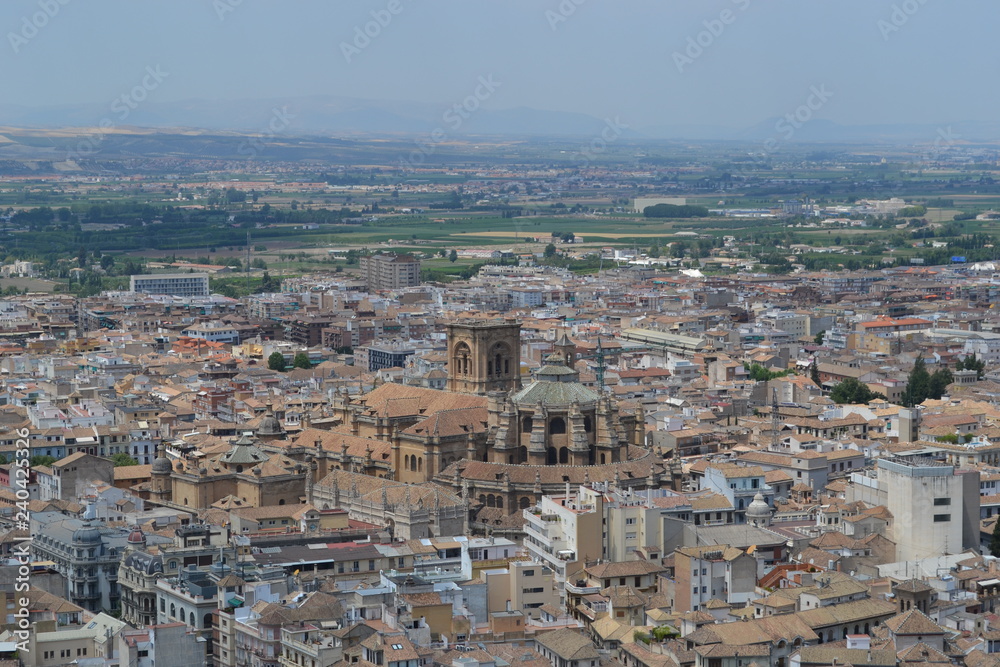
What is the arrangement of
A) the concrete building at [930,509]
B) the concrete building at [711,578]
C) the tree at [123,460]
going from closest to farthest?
1. the concrete building at [711,578]
2. the concrete building at [930,509]
3. the tree at [123,460]

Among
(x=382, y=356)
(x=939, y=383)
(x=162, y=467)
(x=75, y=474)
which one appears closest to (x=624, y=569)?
(x=162, y=467)

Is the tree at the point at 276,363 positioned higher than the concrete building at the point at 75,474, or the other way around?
the concrete building at the point at 75,474

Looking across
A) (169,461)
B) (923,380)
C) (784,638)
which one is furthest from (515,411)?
(923,380)

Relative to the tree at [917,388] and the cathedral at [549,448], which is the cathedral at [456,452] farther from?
the tree at [917,388]

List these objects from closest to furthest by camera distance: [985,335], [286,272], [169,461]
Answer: [169,461] < [985,335] < [286,272]

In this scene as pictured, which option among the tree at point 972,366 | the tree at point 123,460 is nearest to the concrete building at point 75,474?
the tree at point 123,460

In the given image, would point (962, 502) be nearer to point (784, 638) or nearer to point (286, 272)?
point (784, 638)
